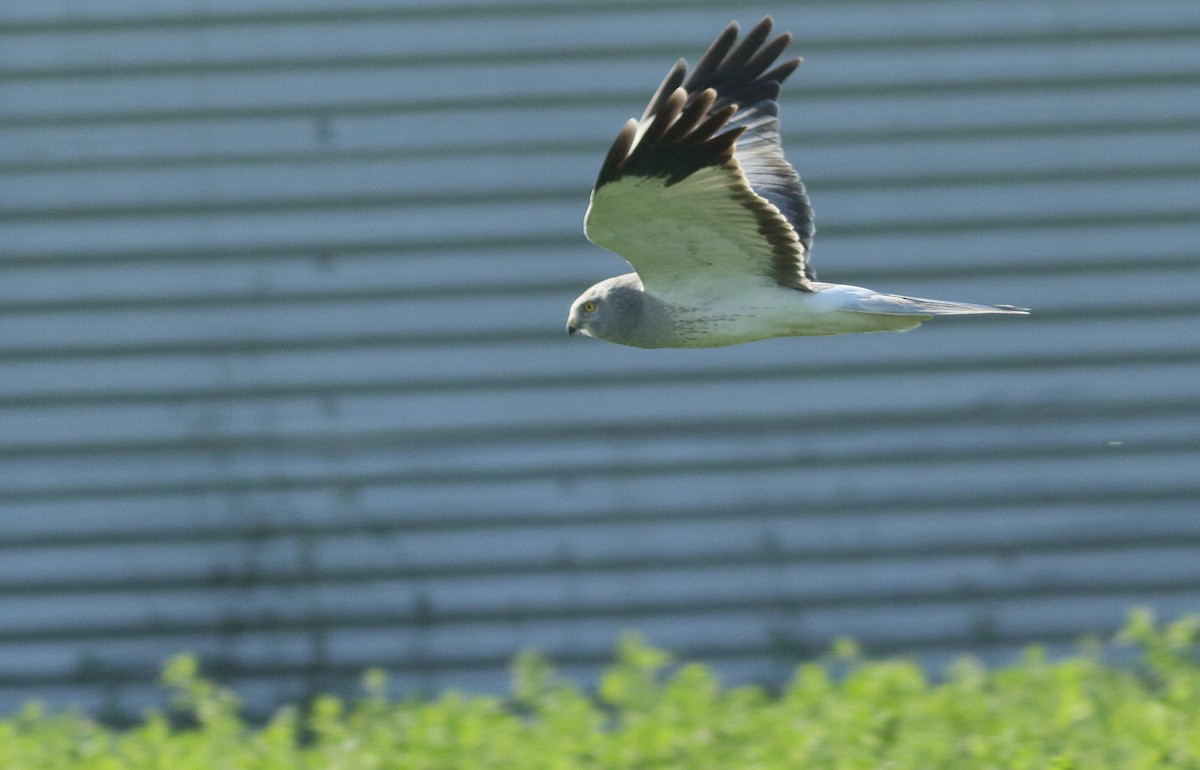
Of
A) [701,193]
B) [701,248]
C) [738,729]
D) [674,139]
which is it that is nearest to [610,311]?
[701,248]

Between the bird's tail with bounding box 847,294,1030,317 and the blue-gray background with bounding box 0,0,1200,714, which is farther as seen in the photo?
the blue-gray background with bounding box 0,0,1200,714

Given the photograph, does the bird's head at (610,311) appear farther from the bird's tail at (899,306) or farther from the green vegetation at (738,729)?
the green vegetation at (738,729)

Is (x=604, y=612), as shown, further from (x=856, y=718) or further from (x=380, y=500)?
(x=856, y=718)

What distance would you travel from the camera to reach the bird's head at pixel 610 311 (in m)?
3.69

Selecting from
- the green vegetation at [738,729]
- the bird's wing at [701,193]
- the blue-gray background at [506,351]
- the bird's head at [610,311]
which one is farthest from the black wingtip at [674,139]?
the blue-gray background at [506,351]

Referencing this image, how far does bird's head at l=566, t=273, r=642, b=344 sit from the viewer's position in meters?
3.69

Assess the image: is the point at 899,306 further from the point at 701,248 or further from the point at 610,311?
the point at 610,311

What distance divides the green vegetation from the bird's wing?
110 cm

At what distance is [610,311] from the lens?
3.70 metres

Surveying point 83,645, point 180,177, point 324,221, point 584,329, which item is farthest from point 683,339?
point 83,645

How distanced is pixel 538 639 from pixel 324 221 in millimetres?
1441

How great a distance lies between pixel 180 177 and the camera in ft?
16.4

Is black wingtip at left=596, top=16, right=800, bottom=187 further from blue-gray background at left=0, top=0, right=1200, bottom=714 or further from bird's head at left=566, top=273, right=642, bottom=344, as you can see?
blue-gray background at left=0, top=0, right=1200, bottom=714

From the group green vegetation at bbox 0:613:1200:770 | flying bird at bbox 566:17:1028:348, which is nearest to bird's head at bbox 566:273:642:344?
flying bird at bbox 566:17:1028:348
